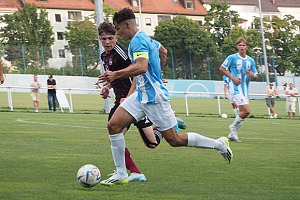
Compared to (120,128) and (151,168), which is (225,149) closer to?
(151,168)

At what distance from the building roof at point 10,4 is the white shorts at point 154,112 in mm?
96492

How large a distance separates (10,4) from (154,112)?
98468 mm

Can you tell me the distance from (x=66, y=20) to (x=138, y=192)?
104 metres

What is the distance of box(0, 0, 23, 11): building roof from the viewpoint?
105m

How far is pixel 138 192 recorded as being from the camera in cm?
980

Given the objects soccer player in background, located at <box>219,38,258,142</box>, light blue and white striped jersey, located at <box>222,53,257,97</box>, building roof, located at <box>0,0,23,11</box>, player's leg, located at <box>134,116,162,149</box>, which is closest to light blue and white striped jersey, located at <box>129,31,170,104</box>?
player's leg, located at <box>134,116,162,149</box>

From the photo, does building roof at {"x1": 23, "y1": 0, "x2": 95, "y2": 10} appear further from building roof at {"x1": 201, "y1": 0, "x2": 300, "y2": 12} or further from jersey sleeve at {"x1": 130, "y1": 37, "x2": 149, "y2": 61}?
jersey sleeve at {"x1": 130, "y1": 37, "x2": 149, "y2": 61}

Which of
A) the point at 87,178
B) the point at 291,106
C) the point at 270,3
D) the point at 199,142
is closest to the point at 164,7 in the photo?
the point at 270,3

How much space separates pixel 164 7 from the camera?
396ft

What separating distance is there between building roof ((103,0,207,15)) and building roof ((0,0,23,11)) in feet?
42.4

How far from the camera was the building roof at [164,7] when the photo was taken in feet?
380

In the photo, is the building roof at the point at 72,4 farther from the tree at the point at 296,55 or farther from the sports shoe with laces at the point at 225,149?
the sports shoe with laces at the point at 225,149

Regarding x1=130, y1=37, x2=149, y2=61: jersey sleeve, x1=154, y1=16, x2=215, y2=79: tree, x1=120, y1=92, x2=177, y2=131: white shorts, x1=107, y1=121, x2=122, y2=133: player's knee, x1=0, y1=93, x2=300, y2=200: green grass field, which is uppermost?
x1=154, y1=16, x2=215, y2=79: tree

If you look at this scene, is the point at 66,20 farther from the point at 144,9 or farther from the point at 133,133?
the point at 133,133
